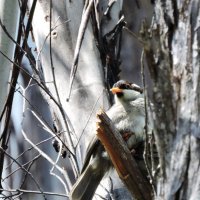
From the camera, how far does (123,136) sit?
2.61m

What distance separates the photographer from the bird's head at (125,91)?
278 cm

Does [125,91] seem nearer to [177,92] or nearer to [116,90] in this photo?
[116,90]

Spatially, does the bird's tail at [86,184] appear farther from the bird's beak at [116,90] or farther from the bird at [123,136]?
the bird's beak at [116,90]

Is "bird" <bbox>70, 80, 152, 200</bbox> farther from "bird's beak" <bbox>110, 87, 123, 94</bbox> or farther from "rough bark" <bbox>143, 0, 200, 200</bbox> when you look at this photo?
"rough bark" <bbox>143, 0, 200, 200</bbox>

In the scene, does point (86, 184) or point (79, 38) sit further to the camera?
point (79, 38)

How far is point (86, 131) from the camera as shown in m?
2.81

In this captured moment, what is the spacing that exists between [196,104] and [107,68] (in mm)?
1653

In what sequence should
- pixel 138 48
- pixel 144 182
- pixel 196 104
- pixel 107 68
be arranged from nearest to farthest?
pixel 196 104
pixel 144 182
pixel 107 68
pixel 138 48

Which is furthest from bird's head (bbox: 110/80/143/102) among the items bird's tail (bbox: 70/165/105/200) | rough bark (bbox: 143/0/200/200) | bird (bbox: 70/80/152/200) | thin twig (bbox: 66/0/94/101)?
rough bark (bbox: 143/0/200/200)

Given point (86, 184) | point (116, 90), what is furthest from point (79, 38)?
point (86, 184)

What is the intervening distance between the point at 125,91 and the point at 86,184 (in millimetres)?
473

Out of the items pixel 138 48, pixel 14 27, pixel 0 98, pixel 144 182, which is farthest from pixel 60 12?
pixel 144 182

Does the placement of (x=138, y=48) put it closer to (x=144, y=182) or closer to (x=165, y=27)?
(x=144, y=182)

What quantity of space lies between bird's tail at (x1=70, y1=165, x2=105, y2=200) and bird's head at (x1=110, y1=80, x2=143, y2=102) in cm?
Result: 35
